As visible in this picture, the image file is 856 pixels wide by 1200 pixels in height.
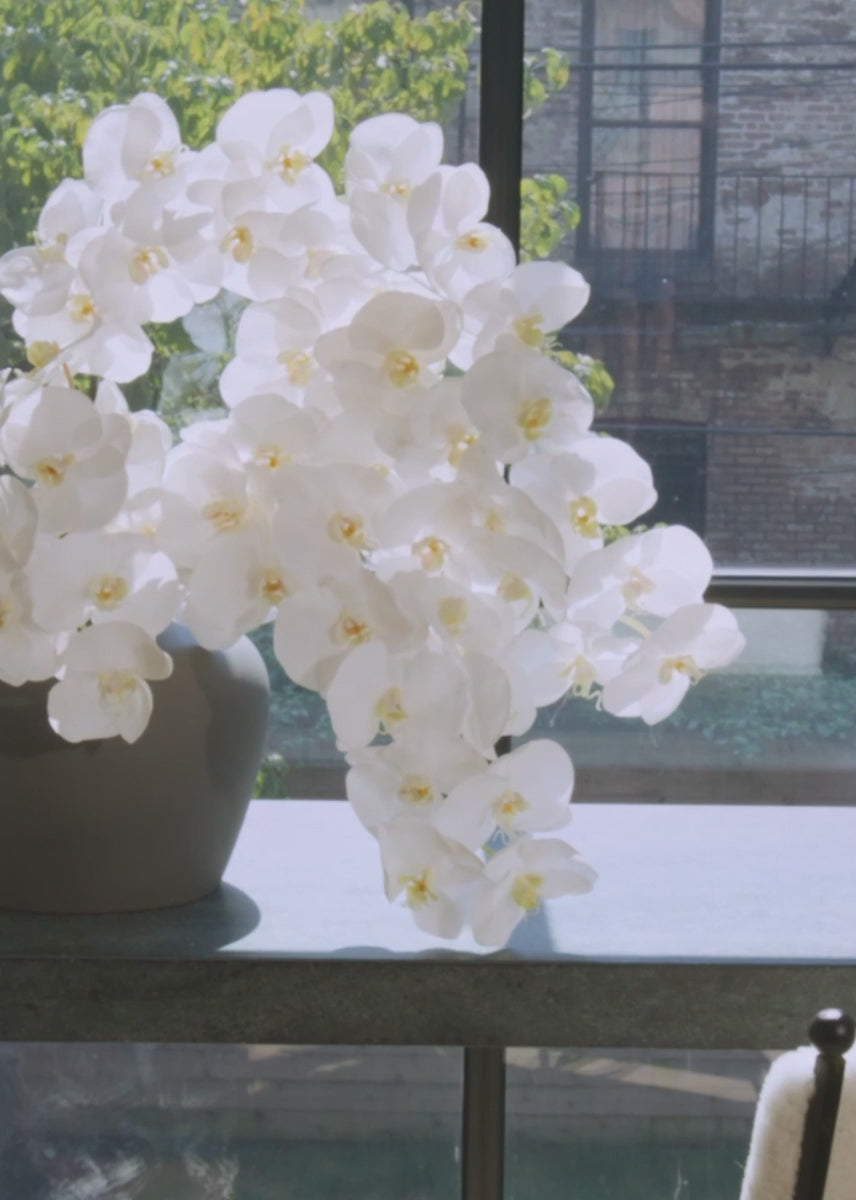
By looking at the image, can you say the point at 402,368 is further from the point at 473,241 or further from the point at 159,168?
the point at 159,168

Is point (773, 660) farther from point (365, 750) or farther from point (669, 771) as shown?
point (365, 750)

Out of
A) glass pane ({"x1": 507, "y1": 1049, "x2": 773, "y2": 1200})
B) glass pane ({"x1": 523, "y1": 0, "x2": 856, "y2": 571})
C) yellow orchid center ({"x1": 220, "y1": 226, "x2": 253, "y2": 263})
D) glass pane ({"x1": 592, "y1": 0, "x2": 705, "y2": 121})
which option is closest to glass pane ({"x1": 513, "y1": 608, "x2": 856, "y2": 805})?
glass pane ({"x1": 523, "y1": 0, "x2": 856, "y2": 571})

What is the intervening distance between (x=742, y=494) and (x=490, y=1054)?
767 millimetres

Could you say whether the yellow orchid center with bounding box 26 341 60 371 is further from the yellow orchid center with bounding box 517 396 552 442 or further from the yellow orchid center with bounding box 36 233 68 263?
the yellow orchid center with bounding box 517 396 552 442

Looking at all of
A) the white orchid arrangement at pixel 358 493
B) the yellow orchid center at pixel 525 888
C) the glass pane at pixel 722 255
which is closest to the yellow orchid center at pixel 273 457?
the white orchid arrangement at pixel 358 493

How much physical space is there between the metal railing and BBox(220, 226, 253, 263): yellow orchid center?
90cm

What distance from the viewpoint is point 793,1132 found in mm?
925

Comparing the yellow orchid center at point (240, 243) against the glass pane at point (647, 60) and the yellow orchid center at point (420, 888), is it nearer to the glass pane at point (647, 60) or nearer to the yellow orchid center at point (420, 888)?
the yellow orchid center at point (420, 888)

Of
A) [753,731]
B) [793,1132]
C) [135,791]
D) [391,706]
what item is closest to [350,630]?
[391,706]

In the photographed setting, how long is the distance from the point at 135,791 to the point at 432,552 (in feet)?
1.09

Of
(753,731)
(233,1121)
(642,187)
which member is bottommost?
(233,1121)

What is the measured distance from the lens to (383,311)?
3.56ft

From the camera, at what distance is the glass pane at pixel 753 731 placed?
6.58 feet

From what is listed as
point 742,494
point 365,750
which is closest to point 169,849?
point 365,750
